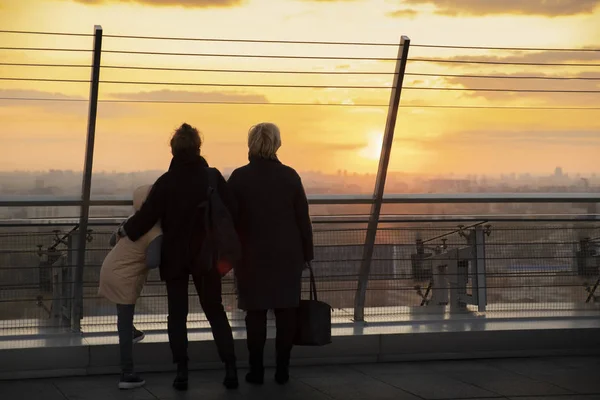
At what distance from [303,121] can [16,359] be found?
121 inches

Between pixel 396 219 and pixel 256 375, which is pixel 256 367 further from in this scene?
pixel 396 219

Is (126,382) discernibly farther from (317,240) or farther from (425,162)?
(425,162)

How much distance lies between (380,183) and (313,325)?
5.44ft

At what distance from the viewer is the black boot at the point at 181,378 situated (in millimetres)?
6871

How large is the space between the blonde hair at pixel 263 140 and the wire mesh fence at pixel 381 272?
141 cm

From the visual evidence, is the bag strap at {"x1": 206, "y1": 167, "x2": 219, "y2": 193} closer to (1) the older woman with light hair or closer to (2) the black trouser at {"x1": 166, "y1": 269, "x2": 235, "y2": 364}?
(1) the older woman with light hair

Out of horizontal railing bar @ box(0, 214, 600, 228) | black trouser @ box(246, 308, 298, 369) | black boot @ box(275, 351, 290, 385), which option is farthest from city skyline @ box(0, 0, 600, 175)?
black boot @ box(275, 351, 290, 385)

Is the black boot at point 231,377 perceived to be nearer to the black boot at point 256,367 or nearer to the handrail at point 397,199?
the black boot at point 256,367

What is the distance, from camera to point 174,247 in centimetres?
679

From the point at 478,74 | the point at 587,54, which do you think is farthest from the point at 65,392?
the point at 587,54

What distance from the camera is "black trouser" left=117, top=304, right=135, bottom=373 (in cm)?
693

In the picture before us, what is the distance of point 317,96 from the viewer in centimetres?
846

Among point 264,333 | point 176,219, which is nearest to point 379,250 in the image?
point 264,333

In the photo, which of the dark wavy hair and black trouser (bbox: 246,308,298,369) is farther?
black trouser (bbox: 246,308,298,369)
